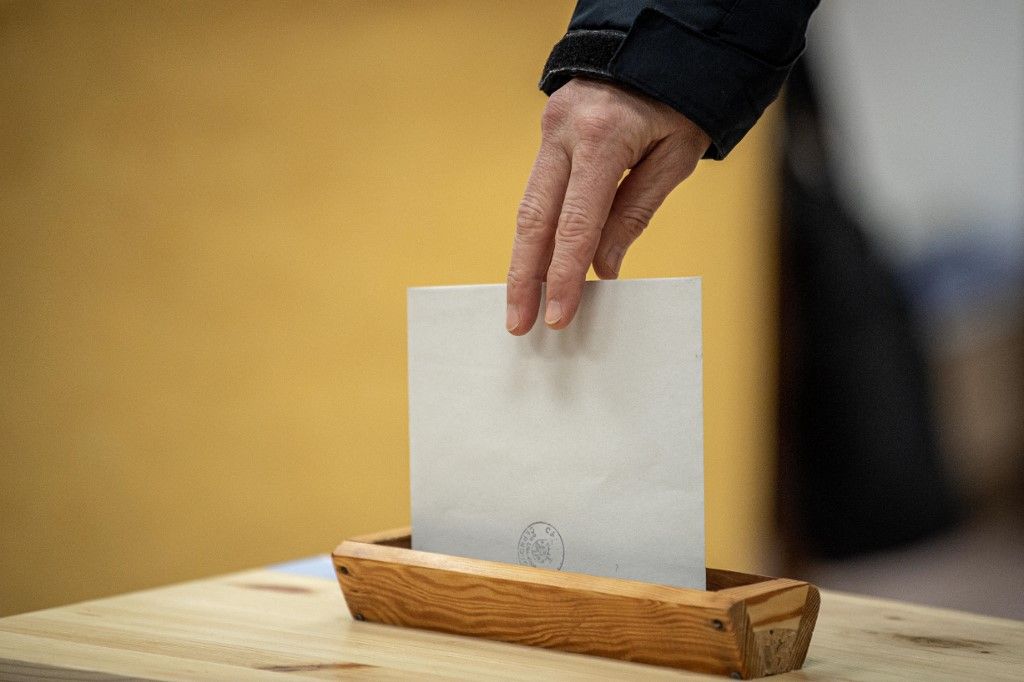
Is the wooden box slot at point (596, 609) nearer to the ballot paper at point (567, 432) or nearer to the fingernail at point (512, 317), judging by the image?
the ballot paper at point (567, 432)

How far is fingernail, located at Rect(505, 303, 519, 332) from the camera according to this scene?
0.89 meters

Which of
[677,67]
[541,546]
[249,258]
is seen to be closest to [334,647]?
[541,546]

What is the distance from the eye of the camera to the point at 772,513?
2.67 m

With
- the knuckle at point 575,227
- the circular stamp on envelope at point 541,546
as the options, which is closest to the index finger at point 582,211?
the knuckle at point 575,227

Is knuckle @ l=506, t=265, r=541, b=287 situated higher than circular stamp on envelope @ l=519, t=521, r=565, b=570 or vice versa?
knuckle @ l=506, t=265, r=541, b=287

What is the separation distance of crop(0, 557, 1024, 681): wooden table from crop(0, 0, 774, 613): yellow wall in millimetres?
1780

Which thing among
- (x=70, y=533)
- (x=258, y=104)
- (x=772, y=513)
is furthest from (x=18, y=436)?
(x=772, y=513)

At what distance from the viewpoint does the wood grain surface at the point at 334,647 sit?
31.4 inches

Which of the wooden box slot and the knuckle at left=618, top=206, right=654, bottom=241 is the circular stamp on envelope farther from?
the knuckle at left=618, top=206, right=654, bottom=241

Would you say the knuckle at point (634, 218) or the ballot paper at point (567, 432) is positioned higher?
the knuckle at point (634, 218)

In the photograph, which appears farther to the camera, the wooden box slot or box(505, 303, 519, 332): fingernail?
box(505, 303, 519, 332): fingernail

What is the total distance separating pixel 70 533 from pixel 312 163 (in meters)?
1.59

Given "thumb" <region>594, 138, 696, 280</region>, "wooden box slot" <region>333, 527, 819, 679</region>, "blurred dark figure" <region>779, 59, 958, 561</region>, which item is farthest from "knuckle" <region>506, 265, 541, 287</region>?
"blurred dark figure" <region>779, 59, 958, 561</region>

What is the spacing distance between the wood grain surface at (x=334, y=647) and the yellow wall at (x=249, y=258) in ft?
5.83
